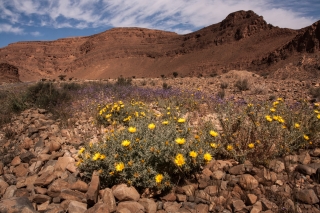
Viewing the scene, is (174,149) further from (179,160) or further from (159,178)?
(159,178)

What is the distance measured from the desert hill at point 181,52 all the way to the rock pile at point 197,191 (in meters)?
21.3

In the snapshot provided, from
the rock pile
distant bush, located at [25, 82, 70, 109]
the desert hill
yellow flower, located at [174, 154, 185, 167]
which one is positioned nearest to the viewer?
the rock pile

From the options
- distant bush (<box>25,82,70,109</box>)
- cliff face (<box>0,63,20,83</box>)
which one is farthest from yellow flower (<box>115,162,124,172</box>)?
cliff face (<box>0,63,20,83</box>)

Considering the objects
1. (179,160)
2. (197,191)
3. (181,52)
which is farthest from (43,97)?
(181,52)

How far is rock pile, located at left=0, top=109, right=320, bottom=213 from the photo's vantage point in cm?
237

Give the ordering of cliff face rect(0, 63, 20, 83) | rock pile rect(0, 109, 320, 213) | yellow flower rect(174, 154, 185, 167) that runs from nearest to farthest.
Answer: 1. rock pile rect(0, 109, 320, 213)
2. yellow flower rect(174, 154, 185, 167)
3. cliff face rect(0, 63, 20, 83)

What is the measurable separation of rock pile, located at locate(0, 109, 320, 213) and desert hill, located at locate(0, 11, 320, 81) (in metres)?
21.3

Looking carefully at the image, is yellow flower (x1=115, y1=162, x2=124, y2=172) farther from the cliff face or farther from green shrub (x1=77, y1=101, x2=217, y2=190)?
the cliff face

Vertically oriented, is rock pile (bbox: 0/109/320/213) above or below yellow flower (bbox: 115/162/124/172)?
below

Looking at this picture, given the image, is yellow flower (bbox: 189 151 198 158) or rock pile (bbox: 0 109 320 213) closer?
rock pile (bbox: 0 109 320 213)

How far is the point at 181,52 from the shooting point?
5075 centimetres

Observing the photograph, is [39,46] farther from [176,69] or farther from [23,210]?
[23,210]

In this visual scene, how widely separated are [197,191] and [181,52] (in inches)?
1964

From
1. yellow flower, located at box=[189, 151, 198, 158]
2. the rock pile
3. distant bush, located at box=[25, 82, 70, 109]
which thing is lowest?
the rock pile
